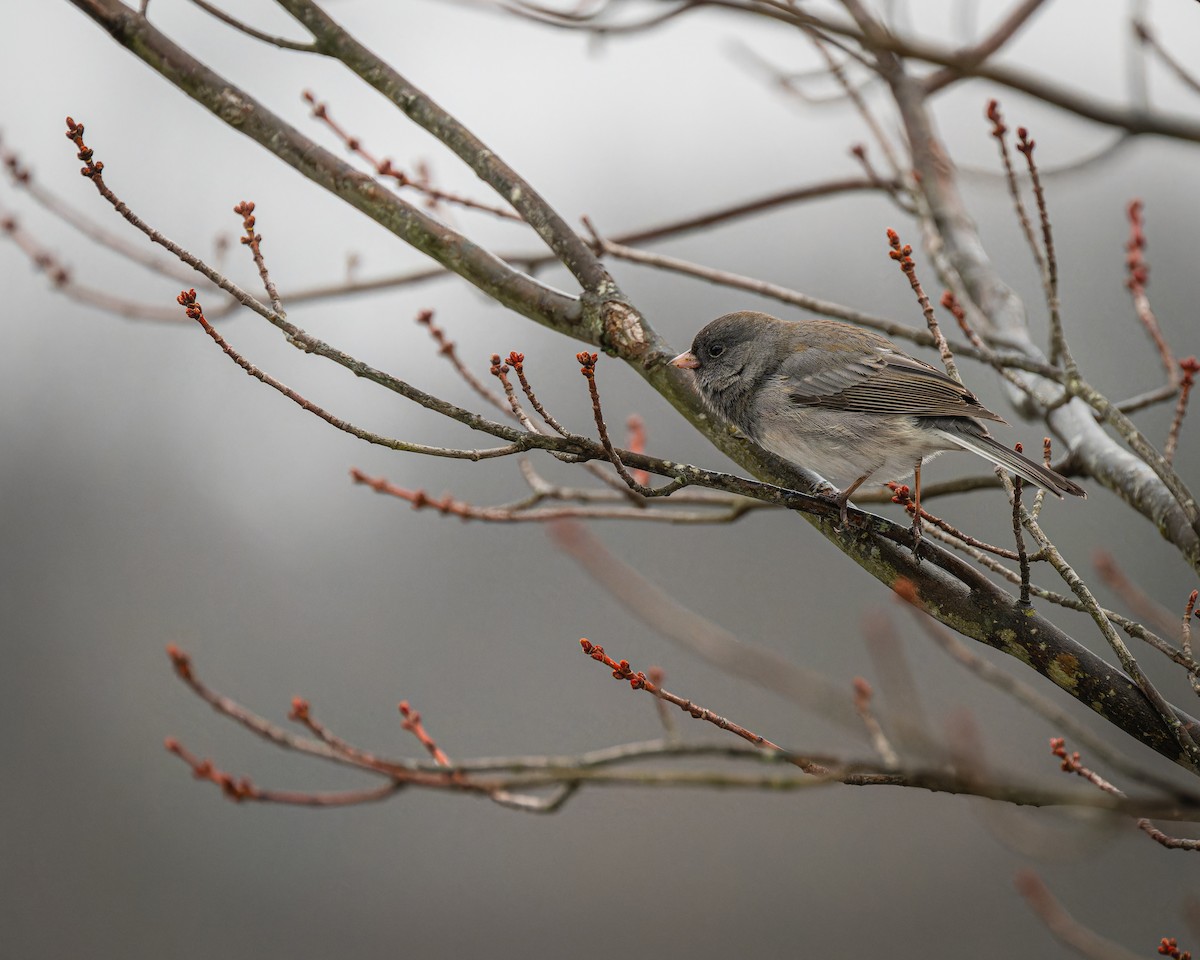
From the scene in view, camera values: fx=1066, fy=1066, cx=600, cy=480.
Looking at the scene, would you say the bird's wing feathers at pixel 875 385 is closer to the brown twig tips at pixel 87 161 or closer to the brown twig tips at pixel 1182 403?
the brown twig tips at pixel 1182 403

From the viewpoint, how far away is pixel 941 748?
1.23m

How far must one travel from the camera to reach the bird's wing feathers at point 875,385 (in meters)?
2.86

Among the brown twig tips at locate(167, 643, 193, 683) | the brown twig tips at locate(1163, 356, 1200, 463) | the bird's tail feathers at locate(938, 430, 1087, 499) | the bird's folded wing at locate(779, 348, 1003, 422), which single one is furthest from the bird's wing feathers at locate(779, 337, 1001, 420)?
the brown twig tips at locate(167, 643, 193, 683)

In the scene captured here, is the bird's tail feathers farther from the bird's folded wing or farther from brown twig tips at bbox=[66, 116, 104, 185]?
brown twig tips at bbox=[66, 116, 104, 185]

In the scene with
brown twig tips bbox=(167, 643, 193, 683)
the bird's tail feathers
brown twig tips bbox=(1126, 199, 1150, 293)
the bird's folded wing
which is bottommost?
brown twig tips bbox=(167, 643, 193, 683)

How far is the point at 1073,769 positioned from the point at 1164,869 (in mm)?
6985

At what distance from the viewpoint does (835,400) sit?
9.84 feet

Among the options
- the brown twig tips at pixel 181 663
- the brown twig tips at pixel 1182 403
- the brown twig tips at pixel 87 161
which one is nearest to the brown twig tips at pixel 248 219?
the brown twig tips at pixel 87 161

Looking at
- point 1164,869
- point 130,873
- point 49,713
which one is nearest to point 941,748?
point 1164,869

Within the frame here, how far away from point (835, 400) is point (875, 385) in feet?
0.49

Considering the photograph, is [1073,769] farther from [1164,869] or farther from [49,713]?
[49,713]

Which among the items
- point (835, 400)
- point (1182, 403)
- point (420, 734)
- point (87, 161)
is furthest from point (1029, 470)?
point (87, 161)

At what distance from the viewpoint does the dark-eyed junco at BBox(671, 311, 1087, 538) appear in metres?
2.85

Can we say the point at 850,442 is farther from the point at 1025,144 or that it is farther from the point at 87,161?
the point at 87,161
